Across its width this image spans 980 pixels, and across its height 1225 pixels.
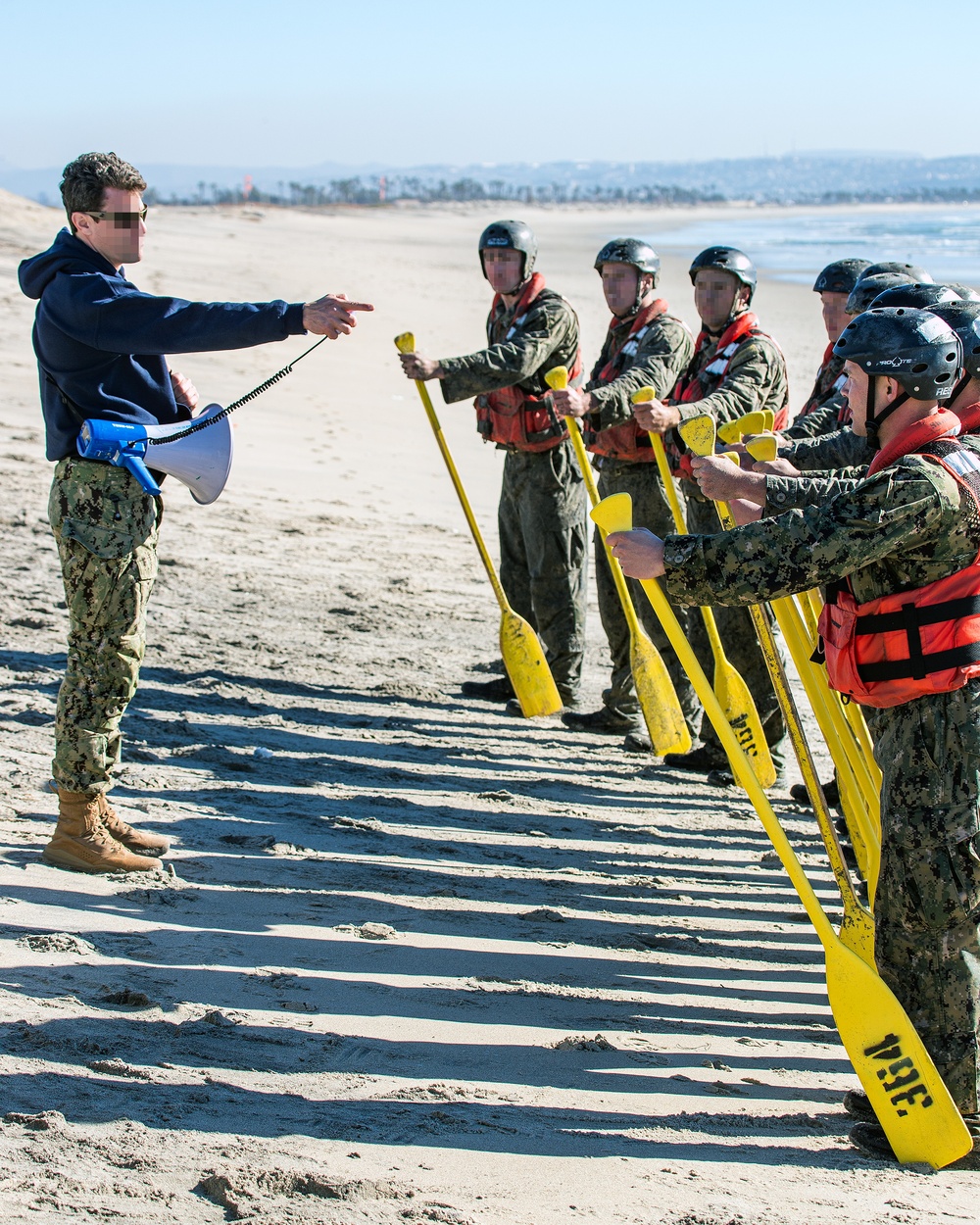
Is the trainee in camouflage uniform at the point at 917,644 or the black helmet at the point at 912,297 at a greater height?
the black helmet at the point at 912,297

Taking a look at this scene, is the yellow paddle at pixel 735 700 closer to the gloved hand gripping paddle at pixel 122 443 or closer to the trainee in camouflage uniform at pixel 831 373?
the trainee in camouflage uniform at pixel 831 373

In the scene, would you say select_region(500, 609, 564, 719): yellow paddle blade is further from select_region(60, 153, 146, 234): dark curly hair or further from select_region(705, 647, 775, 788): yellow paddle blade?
select_region(60, 153, 146, 234): dark curly hair

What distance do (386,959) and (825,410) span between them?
321 centimetres

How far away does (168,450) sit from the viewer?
4.57 metres

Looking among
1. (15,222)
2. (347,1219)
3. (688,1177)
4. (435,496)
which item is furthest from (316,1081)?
(15,222)

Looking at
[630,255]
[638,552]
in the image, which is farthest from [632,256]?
[638,552]

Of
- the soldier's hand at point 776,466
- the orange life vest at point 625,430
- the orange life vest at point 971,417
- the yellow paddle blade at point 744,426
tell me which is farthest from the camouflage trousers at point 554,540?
the orange life vest at point 971,417

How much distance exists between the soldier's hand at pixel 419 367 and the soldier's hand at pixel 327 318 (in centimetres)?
249

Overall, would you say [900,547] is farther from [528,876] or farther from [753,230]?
[753,230]

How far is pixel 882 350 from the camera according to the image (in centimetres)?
342

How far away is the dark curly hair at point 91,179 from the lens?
4332 mm

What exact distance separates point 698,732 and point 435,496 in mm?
5452

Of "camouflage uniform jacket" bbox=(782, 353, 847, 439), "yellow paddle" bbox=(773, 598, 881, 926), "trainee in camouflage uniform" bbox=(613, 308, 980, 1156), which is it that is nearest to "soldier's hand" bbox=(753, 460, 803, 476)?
"yellow paddle" bbox=(773, 598, 881, 926)

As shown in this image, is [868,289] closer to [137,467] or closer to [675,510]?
[675,510]
